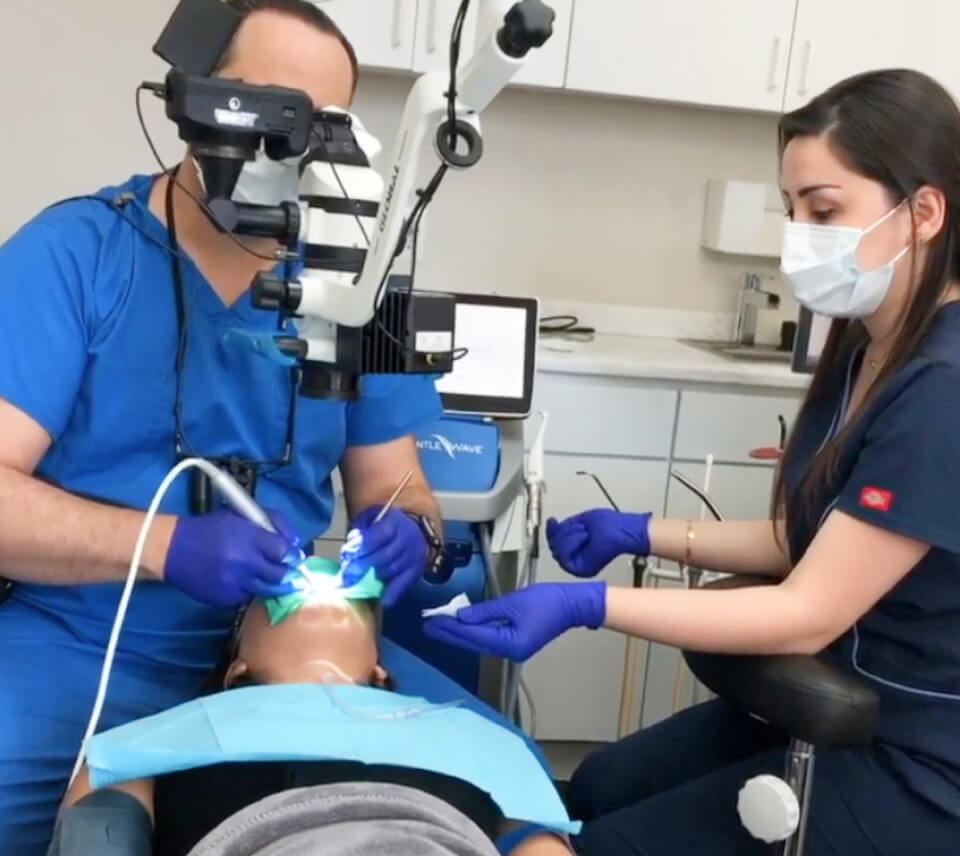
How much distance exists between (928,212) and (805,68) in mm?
1404

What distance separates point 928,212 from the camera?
57.3 inches

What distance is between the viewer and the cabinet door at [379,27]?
2.55 meters

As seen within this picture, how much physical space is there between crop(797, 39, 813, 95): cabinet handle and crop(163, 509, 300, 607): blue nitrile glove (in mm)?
1934

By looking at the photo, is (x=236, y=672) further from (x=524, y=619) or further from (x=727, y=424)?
(x=727, y=424)

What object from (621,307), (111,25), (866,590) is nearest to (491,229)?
(621,307)

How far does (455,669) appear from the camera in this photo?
191 cm

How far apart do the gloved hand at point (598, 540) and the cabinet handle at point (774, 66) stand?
4.55 feet

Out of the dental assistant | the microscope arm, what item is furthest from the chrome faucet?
the microscope arm

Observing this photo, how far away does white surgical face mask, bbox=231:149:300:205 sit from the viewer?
1.30m

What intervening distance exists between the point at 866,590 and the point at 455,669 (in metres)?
0.76

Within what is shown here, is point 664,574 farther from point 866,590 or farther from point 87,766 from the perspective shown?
point 87,766

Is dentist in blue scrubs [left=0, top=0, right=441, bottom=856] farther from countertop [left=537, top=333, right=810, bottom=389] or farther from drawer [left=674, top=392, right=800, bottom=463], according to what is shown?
drawer [left=674, top=392, right=800, bottom=463]

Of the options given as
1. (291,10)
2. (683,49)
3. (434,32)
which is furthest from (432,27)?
(291,10)

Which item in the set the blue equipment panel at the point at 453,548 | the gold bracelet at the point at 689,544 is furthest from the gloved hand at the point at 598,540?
the blue equipment panel at the point at 453,548
